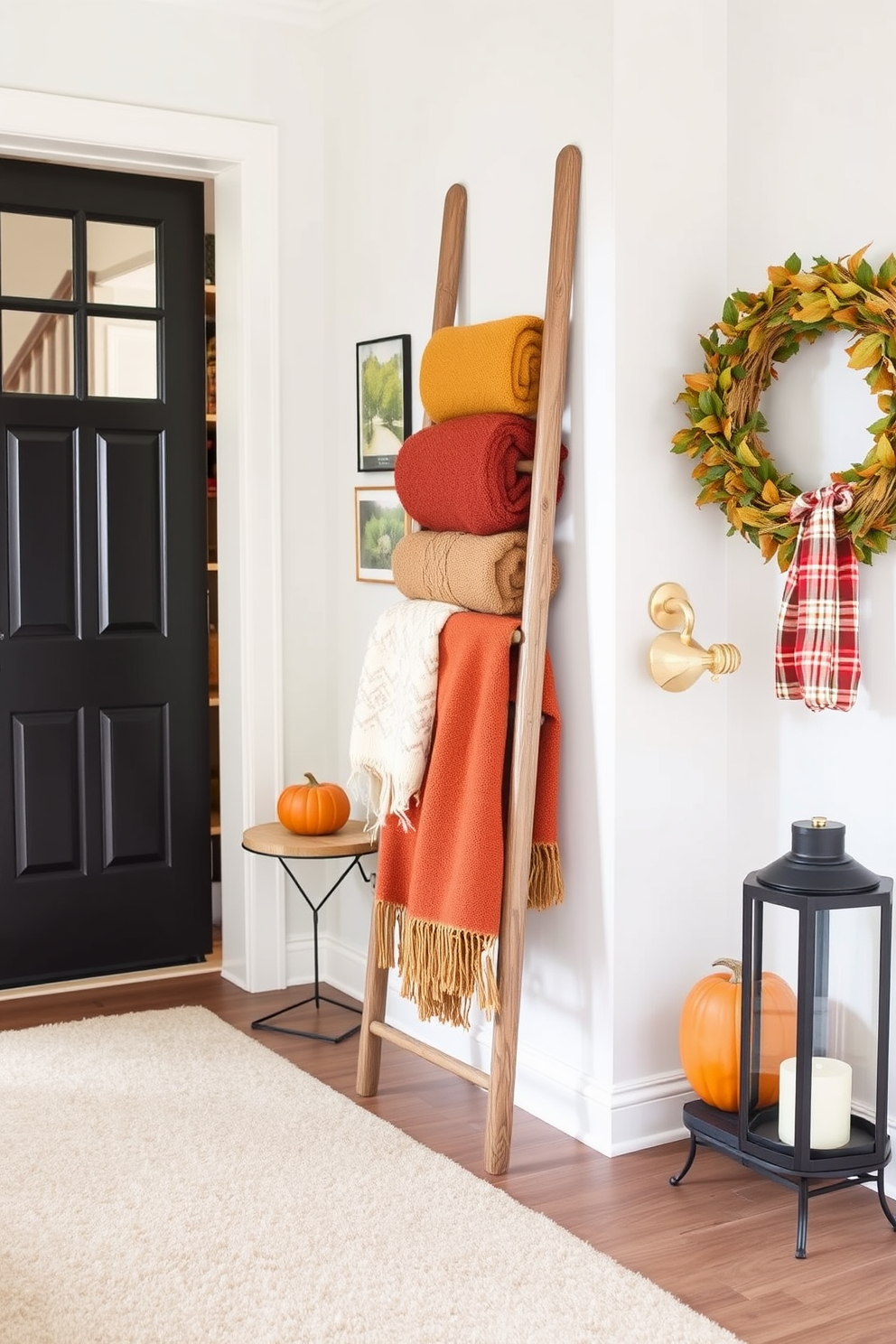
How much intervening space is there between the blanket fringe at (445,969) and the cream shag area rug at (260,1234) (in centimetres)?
28

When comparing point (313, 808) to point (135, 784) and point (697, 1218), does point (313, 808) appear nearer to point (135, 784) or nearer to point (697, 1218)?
point (135, 784)

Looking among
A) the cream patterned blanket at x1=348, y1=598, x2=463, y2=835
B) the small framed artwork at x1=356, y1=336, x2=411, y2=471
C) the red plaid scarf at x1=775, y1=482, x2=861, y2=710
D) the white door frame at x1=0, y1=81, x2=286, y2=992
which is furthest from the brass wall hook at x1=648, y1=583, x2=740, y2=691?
the white door frame at x1=0, y1=81, x2=286, y2=992

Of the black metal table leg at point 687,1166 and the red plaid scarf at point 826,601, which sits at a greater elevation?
the red plaid scarf at point 826,601

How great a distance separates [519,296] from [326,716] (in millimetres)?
1470

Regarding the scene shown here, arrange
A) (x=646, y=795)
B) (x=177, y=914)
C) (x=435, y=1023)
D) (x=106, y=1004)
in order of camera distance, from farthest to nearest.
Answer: (x=177, y=914)
(x=106, y=1004)
(x=435, y=1023)
(x=646, y=795)

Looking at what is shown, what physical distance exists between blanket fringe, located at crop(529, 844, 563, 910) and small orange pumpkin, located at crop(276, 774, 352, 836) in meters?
0.85

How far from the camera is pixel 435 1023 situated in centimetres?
346

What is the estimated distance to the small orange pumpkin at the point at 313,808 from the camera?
3623 millimetres

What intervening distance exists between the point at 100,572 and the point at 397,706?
1314 mm

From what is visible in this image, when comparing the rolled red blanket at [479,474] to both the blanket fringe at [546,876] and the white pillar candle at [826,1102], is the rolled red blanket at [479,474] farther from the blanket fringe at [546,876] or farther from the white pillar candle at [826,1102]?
the white pillar candle at [826,1102]

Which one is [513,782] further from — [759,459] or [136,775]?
[136,775]

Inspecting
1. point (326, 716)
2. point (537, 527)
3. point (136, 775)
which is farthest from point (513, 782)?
point (136, 775)

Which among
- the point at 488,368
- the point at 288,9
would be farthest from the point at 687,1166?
the point at 288,9

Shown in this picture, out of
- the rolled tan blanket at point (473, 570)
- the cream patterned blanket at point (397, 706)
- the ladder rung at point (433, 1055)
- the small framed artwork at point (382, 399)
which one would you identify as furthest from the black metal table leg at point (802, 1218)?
the small framed artwork at point (382, 399)
